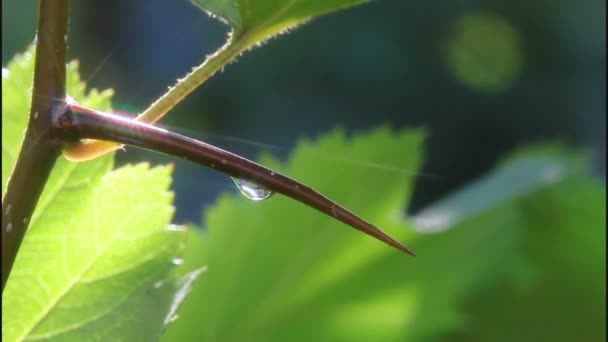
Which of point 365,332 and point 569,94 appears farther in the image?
point 569,94

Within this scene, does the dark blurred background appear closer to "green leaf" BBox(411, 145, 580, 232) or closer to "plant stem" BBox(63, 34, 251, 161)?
"green leaf" BBox(411, 145, 580, 232)

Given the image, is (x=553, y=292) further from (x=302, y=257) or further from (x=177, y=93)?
(x=177, y=93)

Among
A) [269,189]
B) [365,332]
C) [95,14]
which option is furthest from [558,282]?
[95,14]

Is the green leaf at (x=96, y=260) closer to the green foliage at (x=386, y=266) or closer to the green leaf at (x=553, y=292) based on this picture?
the green foliage at (x=386, y=266)

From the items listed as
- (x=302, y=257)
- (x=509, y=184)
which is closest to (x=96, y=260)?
(x=302, y=257)

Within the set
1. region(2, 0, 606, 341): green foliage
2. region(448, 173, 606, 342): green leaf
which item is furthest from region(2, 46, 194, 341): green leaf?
region(448, 173, 606, 342): green leaf

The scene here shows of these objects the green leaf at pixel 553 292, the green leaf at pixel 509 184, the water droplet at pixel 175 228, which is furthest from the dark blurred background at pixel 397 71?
the water droplet at pixel 175 228

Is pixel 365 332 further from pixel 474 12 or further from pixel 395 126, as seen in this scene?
pixel 474 12
